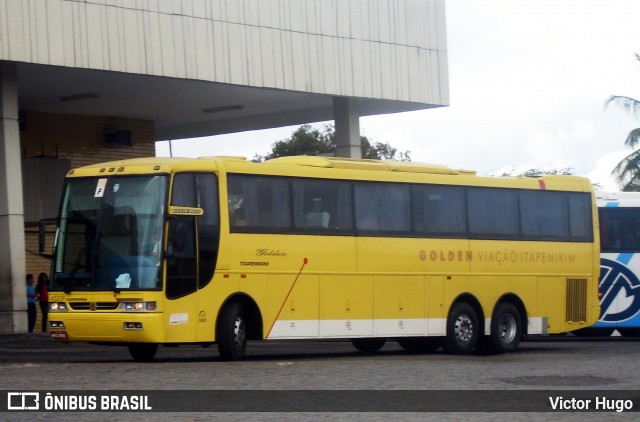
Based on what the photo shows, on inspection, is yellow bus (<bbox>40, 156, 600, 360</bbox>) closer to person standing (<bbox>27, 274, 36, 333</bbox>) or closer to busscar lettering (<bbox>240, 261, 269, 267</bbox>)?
busscar lettering (<bbox>240, 261, 269, 267</bbox>)

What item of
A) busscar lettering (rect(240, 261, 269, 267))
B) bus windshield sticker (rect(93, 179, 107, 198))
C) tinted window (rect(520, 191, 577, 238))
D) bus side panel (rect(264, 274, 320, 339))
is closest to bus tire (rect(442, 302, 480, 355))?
tinted window (rect(520, 191, 577, 238))

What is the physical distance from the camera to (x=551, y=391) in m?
15.5

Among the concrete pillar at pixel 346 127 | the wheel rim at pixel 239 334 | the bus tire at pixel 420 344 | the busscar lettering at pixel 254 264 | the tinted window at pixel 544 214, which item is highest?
the concrete pillar at pixel 346 127

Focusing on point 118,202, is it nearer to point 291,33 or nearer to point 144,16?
point 144,16

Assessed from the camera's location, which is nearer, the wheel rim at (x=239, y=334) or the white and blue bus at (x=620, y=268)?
the wheel rim at (x=239, y=334)

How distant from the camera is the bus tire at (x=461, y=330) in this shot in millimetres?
23797

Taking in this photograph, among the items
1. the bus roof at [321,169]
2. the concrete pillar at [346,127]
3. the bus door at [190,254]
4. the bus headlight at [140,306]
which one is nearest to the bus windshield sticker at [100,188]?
the bus roof at [321,169]

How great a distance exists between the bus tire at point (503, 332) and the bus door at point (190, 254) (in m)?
6.61

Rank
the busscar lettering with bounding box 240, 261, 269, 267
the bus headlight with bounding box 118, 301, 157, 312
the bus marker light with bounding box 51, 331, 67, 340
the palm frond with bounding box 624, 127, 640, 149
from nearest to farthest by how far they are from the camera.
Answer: the bus headlight with bounding box 118, 301, 157, 312, the bus marker light with bounding box 51, 331, 67, 340, the busscar lettering with bounding box 240, 261, 269, 267, the palm frond with bounding box 624, 127, 640, 149

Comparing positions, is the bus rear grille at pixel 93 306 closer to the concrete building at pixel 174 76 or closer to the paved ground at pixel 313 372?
the paved ground at pixel 313 372

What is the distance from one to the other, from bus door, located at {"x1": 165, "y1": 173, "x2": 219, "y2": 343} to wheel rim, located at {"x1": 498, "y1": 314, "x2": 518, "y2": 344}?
698cm

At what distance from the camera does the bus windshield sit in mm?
19516

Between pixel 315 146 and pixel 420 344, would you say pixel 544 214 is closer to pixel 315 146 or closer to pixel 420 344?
pixel 420 344

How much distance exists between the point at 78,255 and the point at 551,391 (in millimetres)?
7835
